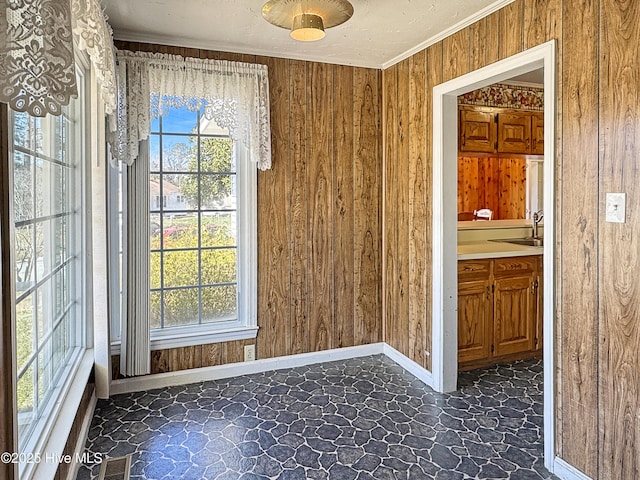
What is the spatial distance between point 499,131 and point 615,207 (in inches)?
98.9

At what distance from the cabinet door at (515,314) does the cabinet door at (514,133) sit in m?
1.33

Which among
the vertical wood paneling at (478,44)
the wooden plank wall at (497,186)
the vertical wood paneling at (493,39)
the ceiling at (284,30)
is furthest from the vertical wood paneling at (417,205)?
the wooden plank wall at (497,186)

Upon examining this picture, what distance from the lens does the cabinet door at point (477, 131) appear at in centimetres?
404

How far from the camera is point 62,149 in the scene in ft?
7.62

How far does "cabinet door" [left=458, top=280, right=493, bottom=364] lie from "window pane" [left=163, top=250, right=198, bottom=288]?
2066 mm

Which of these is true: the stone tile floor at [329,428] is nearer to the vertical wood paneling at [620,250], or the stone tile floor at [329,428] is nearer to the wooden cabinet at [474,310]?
the wooden cabinet at [474,310]

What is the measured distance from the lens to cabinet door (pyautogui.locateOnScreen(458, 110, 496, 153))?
404 cm

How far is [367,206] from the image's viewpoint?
12.6 ft

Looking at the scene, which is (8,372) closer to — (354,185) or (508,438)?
(508,438)

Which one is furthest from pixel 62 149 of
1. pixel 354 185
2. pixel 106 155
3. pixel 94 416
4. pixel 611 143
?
pixel 611 143

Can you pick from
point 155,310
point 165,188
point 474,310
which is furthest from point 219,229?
point 474,310

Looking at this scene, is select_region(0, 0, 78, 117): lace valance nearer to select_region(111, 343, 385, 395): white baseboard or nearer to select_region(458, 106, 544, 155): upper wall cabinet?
select_region(111, 343, 385, 395): white baseboard

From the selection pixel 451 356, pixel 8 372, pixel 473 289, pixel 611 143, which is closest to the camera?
pixel 8 372

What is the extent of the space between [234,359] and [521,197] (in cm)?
459
